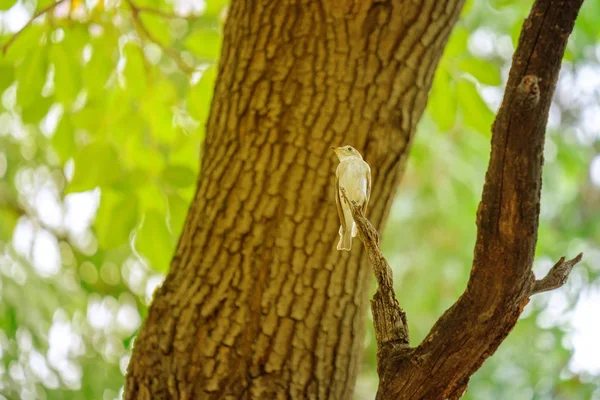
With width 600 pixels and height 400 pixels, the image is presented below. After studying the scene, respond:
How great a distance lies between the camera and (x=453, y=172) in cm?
422

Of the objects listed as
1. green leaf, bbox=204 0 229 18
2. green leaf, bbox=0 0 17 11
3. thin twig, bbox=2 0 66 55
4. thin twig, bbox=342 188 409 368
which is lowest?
thin twig, bbox=342 188 409 368

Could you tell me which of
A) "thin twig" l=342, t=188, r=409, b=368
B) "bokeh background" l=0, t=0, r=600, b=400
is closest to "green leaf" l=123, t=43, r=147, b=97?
"bokeh background" l=0, t=0, r=600, b=400

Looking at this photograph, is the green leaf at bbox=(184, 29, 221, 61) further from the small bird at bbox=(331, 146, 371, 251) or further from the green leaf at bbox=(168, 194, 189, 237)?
the small bird at bbox=(331, 146, 371, 251)

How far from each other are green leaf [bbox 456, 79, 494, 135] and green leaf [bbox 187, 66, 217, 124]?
109 centimetres

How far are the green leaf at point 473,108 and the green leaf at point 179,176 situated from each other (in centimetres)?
115

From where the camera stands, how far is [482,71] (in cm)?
272

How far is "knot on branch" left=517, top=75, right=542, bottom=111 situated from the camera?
129 centimetres

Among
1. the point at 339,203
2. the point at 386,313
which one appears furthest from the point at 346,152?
the point at 386,313

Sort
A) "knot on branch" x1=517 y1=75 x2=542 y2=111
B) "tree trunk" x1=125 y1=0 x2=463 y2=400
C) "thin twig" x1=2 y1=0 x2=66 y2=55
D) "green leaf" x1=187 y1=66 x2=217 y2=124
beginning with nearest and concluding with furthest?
"knot on branch" x1=517 y1=75 x2=542 y2=111
"tree trunk" x1=125 y1=0 x2=463 y2=400
"thin twig" x1=2 y1=0 x2=66 y2=55
"green leaf" x1=187 y1=66 x2=217 y2=124

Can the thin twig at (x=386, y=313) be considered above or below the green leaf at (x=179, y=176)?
below

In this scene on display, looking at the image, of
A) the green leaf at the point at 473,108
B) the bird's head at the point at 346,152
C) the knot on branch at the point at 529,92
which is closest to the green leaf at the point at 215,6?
the green leaf at the point at 473,108

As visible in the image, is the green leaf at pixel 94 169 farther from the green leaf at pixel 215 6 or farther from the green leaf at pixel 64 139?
the green leaf at pixel 215 6

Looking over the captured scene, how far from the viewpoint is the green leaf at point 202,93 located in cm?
306

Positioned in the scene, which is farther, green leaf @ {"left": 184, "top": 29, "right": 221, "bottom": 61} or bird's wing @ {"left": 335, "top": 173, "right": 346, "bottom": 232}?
green leaf @ {"left": 184, "top": 29, "right": 221, "bottom": 61}
